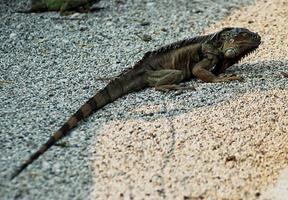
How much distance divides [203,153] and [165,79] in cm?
149

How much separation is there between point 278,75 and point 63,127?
255cm

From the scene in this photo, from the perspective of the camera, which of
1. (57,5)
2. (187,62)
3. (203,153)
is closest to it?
(203,153)

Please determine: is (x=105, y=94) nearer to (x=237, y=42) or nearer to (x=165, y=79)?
(x=165, y=79)

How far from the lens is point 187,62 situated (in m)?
6.54

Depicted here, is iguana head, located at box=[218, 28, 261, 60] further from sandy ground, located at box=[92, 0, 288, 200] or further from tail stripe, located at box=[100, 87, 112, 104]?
tail stripe, located at box=[100, 87, 112, 104]

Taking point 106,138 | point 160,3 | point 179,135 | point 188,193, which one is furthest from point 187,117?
point 160,3

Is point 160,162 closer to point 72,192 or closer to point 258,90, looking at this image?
point 72,192

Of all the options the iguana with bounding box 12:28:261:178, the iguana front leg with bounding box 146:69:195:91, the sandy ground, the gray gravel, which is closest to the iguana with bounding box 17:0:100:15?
the gray gravel

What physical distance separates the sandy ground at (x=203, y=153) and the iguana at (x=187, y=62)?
→ 442 millimetres

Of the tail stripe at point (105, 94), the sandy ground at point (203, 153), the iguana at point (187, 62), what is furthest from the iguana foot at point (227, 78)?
the tail stripe at point (105, 94)

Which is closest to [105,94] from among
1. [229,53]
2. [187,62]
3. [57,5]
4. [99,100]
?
[99,100]

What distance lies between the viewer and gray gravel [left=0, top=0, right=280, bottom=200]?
4.66 metres

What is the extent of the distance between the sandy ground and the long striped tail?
0.92 feet

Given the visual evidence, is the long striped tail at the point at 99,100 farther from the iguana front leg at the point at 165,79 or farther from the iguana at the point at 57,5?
the iguana at the point at 57,5
